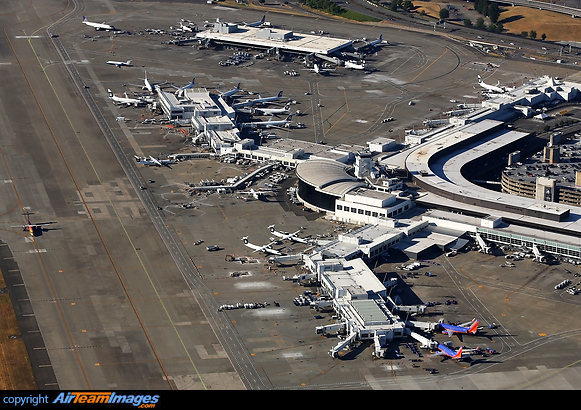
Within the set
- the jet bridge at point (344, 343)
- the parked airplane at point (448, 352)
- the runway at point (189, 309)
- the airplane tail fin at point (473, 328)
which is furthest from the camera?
the airplane tail fin at point (473, 328)

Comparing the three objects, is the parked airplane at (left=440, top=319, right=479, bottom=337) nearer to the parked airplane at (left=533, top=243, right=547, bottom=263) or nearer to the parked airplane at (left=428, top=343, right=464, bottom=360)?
the parked airplane at (left=428, top=343, right=464, bottom=360)

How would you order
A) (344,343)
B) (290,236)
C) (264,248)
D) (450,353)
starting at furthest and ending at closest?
(290,236)
(264,248)
(344,343)
(450,353)

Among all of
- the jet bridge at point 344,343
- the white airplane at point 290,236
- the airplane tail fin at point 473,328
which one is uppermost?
the airplane tail fin at point 473,328

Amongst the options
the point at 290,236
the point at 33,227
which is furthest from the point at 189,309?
the point at 33,227

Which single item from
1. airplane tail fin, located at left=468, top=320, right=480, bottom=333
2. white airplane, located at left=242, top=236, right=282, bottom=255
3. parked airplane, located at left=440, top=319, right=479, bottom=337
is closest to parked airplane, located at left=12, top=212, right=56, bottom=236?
white airplane, located at left=242, top=236, right=282, bottom=255

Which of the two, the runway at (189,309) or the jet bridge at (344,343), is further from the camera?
the jet bridge at (344,343)

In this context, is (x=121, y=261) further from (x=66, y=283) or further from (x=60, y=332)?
(x=60, y=332)

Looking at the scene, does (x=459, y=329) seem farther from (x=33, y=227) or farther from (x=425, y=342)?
(x=33, y=227)

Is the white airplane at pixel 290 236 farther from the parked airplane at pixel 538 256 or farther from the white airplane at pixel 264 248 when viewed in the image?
the parked airplane at pixel 538 256

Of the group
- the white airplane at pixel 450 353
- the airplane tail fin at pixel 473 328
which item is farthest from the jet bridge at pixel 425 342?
the airplane tail fin at pixel 473 328

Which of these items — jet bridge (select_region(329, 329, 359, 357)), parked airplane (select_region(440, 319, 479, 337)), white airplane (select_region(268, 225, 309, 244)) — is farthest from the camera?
white airplane (select_region(268, 225, 309, 244))

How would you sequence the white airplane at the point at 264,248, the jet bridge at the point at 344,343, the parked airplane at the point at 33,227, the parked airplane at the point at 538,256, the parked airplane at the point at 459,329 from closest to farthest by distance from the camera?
the jet bridge at the point at 344,343 → the parked airplane at the point at 459,329 → the parked airplane at the point at 538,256 → the white airplane at the point at 264,248 → the parked airplane at the point at 33,227

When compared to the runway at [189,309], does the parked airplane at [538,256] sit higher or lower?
higher
